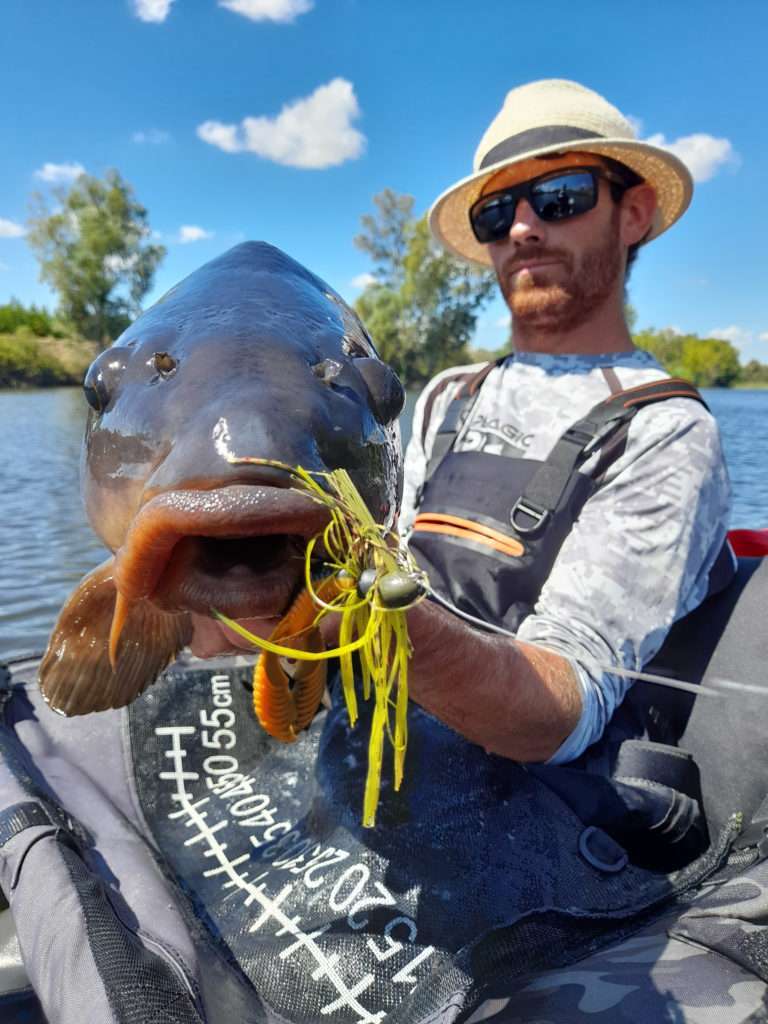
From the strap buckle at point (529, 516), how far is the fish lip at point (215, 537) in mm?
1366

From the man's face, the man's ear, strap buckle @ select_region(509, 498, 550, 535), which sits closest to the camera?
strap buckle @ select_region(509, 498, 550, 535)

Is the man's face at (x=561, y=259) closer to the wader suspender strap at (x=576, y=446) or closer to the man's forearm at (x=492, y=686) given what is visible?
the wader suspender strap at (x=576, y=446)

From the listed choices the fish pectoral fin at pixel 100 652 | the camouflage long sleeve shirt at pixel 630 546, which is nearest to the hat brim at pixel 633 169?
the camouflage long sleeve shirt at pixel 630 546

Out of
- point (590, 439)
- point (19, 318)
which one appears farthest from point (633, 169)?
point (19, 318)

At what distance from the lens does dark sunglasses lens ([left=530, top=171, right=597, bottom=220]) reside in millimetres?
2934

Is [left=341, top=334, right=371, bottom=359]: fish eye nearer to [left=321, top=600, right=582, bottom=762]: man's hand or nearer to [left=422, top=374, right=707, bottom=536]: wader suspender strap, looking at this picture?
[left=321, top=600, right=582, bottom=762]: man's hand

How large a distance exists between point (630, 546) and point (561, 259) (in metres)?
1.43

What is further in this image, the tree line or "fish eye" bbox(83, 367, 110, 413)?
the tree line

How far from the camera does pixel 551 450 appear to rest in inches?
96.2

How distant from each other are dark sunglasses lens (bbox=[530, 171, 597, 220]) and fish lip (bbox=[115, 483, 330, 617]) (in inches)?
95.4

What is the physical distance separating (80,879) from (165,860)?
453 millimetres

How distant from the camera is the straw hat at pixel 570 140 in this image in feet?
9.62

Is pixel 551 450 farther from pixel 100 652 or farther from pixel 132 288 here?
pixel 132 288

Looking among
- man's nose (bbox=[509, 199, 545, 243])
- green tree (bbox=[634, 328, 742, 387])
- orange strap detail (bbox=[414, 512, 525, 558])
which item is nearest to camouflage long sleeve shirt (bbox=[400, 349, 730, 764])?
orange strap detail (bbox=[414, 512, 525, 558])
